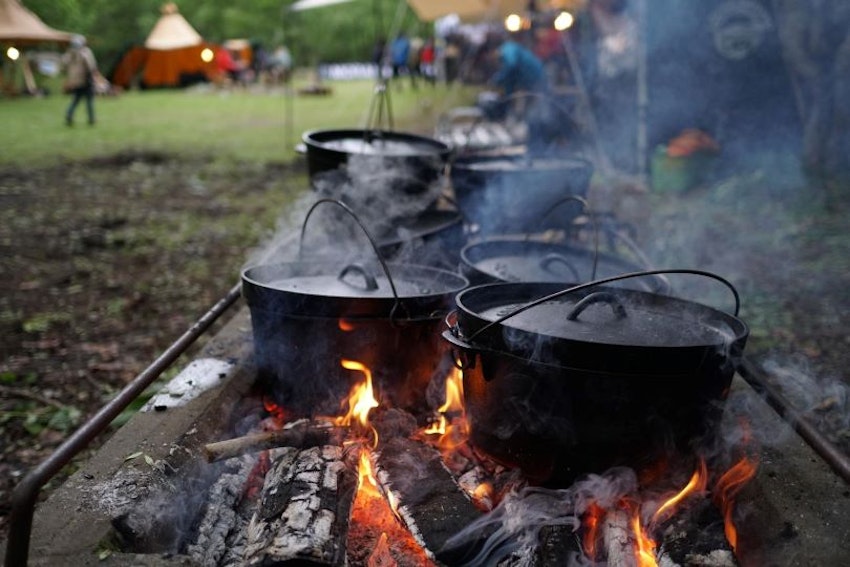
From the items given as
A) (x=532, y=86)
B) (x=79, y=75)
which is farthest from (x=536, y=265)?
(x=79, y=75)

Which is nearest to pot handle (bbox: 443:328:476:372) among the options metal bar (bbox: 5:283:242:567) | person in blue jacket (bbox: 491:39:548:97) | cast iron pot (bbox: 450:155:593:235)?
metal bar (bbox: 5:283:242:567)

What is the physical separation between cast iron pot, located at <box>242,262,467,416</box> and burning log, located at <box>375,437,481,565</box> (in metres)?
0.35

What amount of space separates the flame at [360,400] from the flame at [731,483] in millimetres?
1309

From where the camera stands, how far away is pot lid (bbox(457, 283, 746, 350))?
6.85 feet

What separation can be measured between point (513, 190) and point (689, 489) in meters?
2.48

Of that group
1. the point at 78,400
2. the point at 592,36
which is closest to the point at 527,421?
the point at 78,400

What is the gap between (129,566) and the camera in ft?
5.99

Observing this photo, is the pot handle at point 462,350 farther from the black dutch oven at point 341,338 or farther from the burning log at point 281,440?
the burning log at point 281,440

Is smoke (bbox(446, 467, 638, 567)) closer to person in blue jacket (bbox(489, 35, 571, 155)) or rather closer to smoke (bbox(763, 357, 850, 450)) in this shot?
smoke (bbox(763, 357, 850, 450))

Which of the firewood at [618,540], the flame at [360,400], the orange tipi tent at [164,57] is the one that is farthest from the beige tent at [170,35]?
the firewood at [618,540]

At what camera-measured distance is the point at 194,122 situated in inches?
758

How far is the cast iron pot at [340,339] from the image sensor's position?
2.59 metres

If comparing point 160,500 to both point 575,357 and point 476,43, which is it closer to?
point 575,357

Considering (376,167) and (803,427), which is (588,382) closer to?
(803,427)
